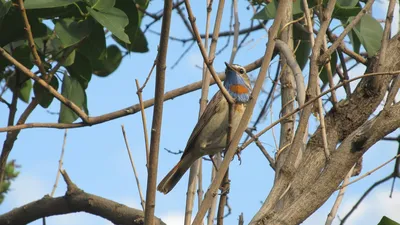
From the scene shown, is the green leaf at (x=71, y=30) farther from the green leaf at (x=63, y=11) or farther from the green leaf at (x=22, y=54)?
the green leaf at (x=22, y=54)

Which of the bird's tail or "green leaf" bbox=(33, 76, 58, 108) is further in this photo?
the bird's tail

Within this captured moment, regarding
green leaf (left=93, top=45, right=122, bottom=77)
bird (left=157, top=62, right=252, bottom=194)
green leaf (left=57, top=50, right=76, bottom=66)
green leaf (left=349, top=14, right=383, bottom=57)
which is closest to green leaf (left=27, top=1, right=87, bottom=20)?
green leaf (left=57, top=50, right=76, bottom=66)

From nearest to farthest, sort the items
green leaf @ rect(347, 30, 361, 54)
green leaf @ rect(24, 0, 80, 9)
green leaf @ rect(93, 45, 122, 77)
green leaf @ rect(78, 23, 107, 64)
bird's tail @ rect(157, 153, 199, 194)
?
1. green leaf @ rect(24, 0, 80, 9)
2. green leaf @ rect(78, 23, 107, 64)
3. green leaf @ rect(347, 30, 361, 54)
4. bird's tail @ rect(157, 153, 199, 194)
5. green leaf @ rect(93, 45, 122, 77)

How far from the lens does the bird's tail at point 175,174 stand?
4.87m

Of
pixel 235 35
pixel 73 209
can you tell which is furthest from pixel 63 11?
pixel 73 209

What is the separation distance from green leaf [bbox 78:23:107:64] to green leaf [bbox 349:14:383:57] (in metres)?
1.51

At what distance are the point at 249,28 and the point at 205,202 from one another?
12.7 ft

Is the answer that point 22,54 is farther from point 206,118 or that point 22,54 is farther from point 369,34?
point 369,34

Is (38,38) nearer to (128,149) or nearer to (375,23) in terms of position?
(128,149)

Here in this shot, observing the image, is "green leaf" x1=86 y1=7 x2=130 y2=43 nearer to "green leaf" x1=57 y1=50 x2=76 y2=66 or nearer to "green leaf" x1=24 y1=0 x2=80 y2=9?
"green leaf" x1=24 y1=0 x2=80 y2=9

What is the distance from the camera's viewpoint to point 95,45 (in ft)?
14.0

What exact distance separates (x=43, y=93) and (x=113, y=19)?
1.11 metres

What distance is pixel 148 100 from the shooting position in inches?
178

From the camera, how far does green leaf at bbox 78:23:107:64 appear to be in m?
4.17
